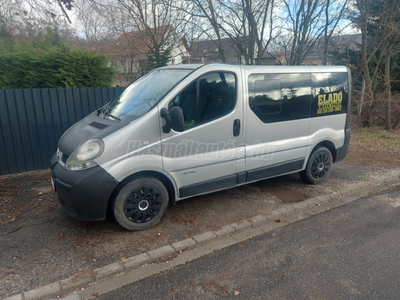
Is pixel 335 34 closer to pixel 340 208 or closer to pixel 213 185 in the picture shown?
pixel 340 208

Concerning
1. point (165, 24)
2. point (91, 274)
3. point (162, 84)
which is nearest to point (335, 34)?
point (165, 24)

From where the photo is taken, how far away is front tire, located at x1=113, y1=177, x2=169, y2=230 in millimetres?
3533

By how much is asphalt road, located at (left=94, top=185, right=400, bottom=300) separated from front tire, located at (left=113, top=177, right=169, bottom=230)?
884 mm

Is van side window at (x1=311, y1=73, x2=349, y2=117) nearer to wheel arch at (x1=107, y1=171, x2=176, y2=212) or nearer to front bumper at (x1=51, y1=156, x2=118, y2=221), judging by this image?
wheel arch at (x1=107, y1=171, x2=176, y2=212)

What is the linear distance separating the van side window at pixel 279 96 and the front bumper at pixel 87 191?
2.35 metres

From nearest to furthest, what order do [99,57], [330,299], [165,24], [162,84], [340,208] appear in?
1. [330,299]
2. [162,84]
3. [340,208]
4. [99,57]
5. [165,24]

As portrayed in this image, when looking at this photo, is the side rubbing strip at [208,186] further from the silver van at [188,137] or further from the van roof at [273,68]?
the van roof at [273,68]

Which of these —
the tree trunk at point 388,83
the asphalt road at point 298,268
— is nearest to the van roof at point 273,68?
the asphalt road at point 298,268

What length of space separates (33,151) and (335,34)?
531 inches

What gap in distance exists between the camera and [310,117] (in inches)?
197

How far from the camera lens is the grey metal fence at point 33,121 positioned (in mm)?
5773

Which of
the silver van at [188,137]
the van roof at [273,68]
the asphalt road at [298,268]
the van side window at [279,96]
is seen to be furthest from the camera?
the van side window at [279,96]

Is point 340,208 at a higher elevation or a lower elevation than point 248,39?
lower

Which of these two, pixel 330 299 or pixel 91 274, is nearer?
pixel 330 299
